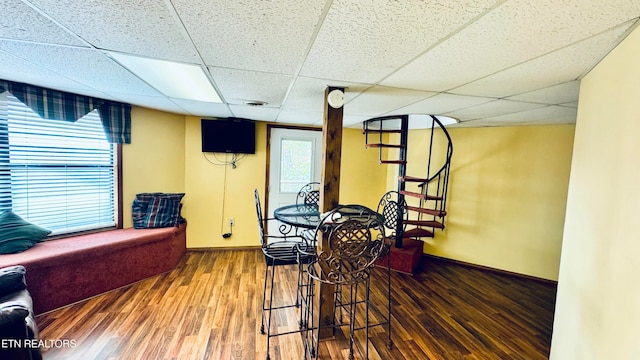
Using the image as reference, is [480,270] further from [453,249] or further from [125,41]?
[125,41]

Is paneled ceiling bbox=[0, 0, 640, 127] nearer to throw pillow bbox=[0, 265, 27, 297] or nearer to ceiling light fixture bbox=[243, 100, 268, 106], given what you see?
ceiling light fixture bbox=[243, 100, 268, 106]

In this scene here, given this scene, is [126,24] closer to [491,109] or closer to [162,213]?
[162,213]

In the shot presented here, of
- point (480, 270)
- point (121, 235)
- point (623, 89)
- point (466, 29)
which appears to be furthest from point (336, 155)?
point (480, 270)

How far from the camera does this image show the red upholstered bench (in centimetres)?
215

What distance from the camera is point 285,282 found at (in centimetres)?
306

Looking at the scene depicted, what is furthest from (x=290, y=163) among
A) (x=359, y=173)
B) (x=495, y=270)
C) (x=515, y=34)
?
(x=495, y=270)

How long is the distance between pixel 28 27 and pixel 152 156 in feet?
7.68

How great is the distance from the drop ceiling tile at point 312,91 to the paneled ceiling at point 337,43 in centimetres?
2

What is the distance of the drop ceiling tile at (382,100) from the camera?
6.86 ft

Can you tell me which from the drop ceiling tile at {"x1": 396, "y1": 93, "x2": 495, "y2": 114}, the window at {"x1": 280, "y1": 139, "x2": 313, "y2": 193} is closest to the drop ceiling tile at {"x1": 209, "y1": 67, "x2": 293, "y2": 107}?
the drop ceiling tile at {"x1": 396, "y1": 93, "x2": 495, "y2": 114}

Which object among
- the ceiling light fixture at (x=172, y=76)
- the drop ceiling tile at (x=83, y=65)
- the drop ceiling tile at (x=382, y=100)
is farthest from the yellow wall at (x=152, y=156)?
the drop ceiling tile at (x=382, y=100)

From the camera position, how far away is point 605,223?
1238 millimetres

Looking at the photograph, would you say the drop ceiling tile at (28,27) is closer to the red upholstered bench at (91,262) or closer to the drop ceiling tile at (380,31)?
the drop ceiling tile at (380,31)

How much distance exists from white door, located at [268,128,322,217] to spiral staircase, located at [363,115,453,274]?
3.26 feet
